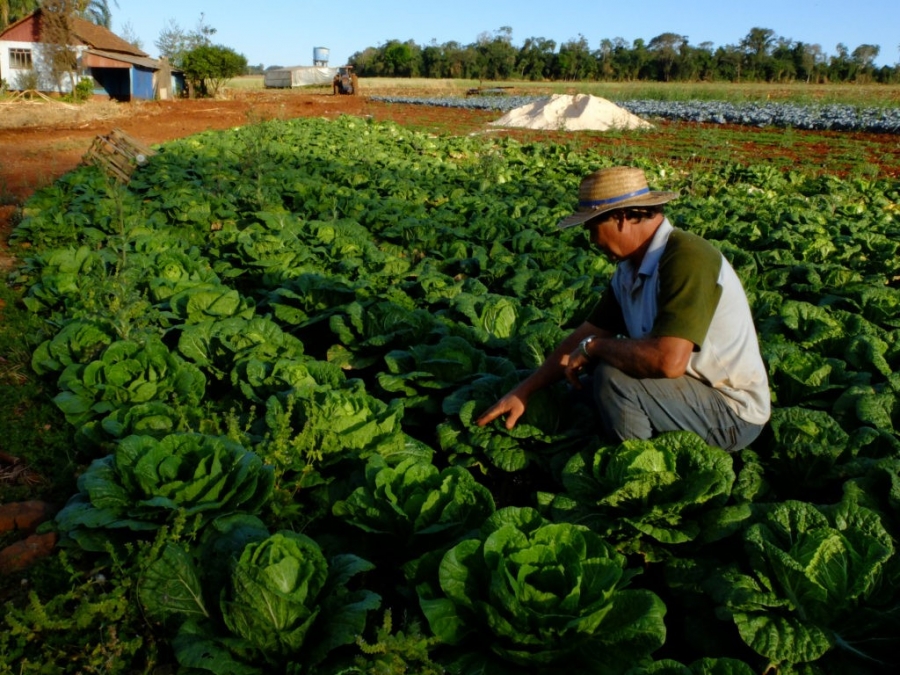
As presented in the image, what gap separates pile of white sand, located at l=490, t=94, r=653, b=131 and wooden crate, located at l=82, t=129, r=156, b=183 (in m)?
17.4

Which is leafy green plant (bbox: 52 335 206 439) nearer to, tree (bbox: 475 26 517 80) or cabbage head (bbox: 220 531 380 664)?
cabbage head (bbox: 220 531 380 664)

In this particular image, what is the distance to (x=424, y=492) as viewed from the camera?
9.23ft

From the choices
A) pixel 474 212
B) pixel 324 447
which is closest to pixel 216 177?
pixel 474 212

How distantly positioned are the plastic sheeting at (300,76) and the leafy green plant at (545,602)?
71742mm

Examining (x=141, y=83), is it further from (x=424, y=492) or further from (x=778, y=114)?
(x=424, y=492)

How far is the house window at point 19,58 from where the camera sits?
3950cm

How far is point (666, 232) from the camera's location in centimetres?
298

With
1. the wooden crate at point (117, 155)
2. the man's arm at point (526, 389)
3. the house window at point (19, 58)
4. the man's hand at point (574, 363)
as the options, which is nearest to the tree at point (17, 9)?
the house window at point (19, 58)

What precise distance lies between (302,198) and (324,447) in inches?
282

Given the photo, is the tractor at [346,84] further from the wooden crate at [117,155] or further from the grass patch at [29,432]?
the grass patch at [29,432]

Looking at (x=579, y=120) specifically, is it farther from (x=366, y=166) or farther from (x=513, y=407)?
(x=513, y=407)

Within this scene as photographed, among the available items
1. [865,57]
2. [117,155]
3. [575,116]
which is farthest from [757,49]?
[117,155]

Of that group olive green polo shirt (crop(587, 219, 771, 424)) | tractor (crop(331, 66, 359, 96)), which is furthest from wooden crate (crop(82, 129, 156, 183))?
tractor (crop(331, 66, 359, 96))

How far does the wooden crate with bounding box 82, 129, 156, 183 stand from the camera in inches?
434
